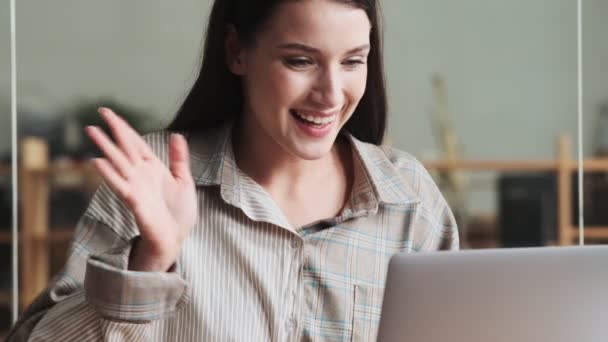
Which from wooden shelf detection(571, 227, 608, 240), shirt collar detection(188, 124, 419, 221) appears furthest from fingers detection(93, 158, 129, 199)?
wooden shelf detection(571, 227, 608, 240)

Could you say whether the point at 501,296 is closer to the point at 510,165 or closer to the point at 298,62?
the point at 298,62

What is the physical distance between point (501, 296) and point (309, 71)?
0.52 meters

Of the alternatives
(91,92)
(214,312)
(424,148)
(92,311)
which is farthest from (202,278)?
(424,148)

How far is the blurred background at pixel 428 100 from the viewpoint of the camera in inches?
113

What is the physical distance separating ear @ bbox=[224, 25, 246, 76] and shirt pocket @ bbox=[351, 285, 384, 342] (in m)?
0.39

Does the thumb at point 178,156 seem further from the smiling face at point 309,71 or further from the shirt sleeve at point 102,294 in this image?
the smiling face at point 309,71

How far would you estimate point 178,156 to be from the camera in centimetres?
112

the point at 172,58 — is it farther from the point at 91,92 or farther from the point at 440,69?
the point at 440,69

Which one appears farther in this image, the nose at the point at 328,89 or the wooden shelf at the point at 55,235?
the wooden shelf at the point at 55,235

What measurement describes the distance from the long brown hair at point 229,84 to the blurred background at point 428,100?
1.37 m

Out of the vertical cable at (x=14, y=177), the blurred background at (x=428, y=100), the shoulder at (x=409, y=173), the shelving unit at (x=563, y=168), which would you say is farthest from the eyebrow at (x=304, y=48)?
the shelving unit at (x=563, y=168)

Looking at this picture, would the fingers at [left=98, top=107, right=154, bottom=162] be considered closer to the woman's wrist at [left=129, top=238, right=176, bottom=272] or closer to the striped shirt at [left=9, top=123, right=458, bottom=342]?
the woman's wrist at [left=129, top=238, right=176, bottom=272]

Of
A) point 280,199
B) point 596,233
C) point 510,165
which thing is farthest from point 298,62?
point 596,233

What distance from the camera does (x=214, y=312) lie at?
136cm
